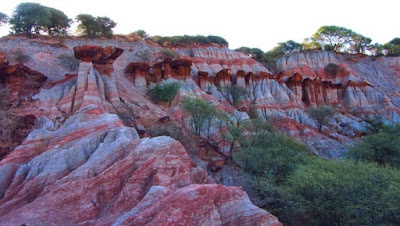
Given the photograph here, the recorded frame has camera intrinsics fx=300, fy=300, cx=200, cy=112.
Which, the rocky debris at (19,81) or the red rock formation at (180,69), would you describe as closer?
the rocky debris at (19,81)

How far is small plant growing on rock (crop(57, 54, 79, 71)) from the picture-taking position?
86.3 ft

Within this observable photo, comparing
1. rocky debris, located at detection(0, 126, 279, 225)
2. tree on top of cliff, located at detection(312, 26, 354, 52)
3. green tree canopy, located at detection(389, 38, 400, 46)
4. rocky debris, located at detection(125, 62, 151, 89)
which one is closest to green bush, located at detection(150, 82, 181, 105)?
rocky debris, located at detection(125, 62, 151, 89)

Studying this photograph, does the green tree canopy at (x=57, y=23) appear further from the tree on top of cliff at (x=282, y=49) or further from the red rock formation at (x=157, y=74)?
the tree on top of cliff at (x=282, y=49)

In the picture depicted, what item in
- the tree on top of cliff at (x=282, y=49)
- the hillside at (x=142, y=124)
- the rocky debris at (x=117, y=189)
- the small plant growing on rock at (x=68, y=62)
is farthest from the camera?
the tree on top of cliff at (x=282, y=49)

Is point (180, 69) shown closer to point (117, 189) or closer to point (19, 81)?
point (19, 81)

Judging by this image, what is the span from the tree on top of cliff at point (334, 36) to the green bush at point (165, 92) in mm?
38009

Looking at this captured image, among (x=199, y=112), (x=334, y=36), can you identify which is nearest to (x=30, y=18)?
(x=199, y=112)

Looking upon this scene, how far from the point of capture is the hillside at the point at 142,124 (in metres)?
9.07

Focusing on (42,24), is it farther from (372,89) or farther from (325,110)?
(372,89)

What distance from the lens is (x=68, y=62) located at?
87.7ft

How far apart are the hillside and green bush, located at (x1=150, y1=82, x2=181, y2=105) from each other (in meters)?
0.58

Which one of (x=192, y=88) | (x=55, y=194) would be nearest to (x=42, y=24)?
(x=192, y=88)

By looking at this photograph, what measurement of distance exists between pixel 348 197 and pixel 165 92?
18435mm

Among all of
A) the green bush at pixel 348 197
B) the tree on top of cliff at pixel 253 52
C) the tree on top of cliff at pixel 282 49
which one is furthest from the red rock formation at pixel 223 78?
the green bush at pixel 348 197
